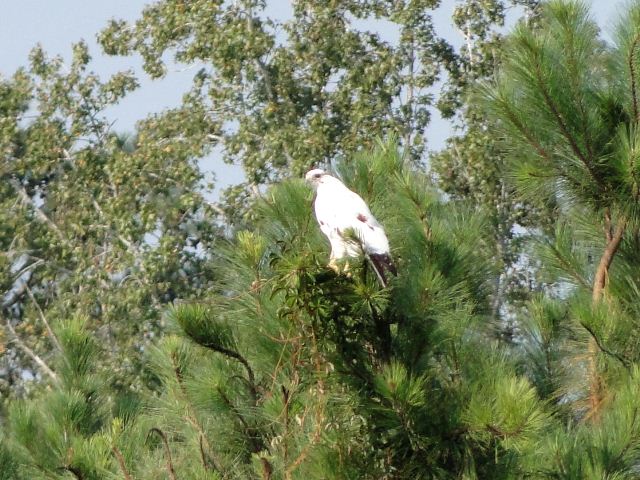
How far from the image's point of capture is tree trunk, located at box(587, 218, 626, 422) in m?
7.27

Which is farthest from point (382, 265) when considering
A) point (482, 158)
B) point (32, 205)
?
point (32, 205)

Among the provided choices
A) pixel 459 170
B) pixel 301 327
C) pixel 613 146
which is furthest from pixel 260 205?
pixel 459 170

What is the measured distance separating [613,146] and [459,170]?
22.9 ft

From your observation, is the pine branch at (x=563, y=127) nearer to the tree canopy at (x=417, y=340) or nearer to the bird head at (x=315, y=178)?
the tree canopy at (x=417, y=340)

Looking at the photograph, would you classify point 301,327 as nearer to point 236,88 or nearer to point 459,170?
point 459,170

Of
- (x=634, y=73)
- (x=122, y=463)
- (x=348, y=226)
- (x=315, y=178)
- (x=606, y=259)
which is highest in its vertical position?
(x=634, y=73)

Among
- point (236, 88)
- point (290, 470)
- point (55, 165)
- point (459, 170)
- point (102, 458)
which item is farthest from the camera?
point (55, 165)

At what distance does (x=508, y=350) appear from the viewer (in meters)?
6.95

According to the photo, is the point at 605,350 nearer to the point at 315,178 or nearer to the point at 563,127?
the point at 563,127

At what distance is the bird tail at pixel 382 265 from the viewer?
19.6 feet

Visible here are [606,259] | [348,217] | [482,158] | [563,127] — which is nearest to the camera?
[348,217]

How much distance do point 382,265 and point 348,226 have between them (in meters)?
0.27

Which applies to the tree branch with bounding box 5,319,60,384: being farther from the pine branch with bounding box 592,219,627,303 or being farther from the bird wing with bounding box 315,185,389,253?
the bird wing with bounding box 315,185,389,253

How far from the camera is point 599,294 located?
743 centimetres
